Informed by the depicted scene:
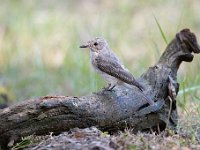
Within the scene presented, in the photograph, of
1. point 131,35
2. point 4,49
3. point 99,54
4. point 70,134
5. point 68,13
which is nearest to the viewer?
point 70,134

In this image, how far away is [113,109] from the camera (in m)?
5.57

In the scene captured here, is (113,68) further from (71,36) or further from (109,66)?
(71,36)

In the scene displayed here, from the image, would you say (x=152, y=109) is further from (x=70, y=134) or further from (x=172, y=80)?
(x=70, y=134)

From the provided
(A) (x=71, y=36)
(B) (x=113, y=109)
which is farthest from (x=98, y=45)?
(A) (x=71, y=36)

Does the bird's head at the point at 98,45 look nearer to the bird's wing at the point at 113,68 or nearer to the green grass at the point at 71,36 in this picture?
the bird's wing at the point at 113,68

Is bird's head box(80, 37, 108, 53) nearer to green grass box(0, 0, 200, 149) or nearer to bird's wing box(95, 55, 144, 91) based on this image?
bird's wing box(95, 55, 144, 91)

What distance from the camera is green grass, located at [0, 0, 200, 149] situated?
9.63 m

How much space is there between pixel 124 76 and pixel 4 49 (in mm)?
5397

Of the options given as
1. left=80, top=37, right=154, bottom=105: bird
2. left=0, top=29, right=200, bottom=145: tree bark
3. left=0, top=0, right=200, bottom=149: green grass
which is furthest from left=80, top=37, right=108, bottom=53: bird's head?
left=0, top=0, right=200, bottom=149: green grass

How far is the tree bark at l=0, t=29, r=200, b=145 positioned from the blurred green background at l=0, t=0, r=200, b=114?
183 centimetres

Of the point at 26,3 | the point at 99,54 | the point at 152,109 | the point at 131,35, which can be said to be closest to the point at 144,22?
the point at 131,35

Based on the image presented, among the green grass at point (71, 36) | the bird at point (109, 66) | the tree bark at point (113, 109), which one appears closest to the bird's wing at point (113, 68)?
the bird at point (109, 66)

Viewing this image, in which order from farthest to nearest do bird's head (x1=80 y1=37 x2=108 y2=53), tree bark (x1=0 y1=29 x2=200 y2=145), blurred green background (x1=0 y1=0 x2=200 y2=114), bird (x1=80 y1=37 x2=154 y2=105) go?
blurred green background (x1=0 y1=0 x2=200 y2=114) → bird's head (x1=80 y1=37 x2=108 y2=53) → bird (x1=80 y1=37 x2=154 y2=105) → tree bark (x1=0 y1=29 x2=200 y2=145)

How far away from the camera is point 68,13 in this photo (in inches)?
513
